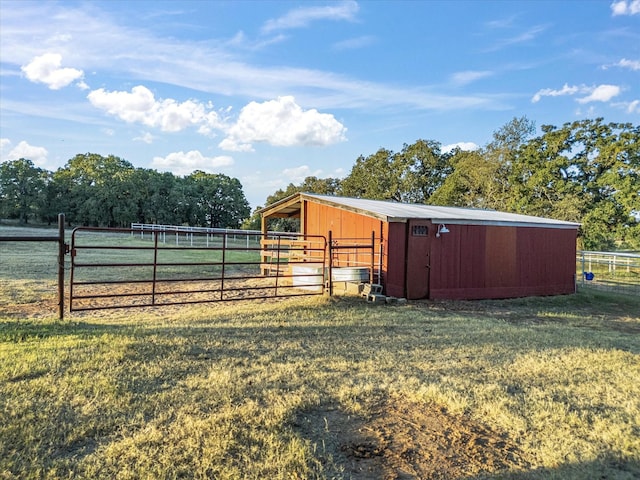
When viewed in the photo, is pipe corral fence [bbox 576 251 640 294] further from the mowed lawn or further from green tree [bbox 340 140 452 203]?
green tree [bbox 340 140 452 203]

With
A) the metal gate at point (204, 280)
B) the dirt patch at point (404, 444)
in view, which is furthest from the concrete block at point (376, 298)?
the dirt patch at point (404, 444)

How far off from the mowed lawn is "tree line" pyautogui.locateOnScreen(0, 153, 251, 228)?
1532 inches

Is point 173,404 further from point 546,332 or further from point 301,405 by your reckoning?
point 546,332

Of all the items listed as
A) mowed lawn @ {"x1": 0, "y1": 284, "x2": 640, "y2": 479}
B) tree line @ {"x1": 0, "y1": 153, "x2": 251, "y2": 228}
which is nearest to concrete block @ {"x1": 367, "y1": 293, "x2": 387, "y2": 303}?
mowed lawn @ {"x1": 0, "y1": 284, "x2": 640, "y2": 479}

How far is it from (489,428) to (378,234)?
7.04 metres

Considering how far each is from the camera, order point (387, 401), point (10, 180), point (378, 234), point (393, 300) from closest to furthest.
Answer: point (387, 401) < point (393, 300) < point (378, 234) < point (10, 180)

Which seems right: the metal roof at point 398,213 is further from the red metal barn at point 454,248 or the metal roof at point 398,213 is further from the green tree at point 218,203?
the green tree at point 218,203

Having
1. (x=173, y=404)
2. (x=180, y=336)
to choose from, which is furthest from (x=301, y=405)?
(x=180, y=336)

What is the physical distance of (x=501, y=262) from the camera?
11.3 metres

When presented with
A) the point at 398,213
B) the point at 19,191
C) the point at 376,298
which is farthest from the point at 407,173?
the point at 19,191

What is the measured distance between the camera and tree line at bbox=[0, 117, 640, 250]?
72.3 feet

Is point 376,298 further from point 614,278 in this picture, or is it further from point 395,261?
point 614,278

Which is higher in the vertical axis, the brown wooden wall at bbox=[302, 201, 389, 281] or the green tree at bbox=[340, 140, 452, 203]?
the green tree at bbox=[340, 140, 452, 203]

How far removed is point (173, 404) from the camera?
3182mm
